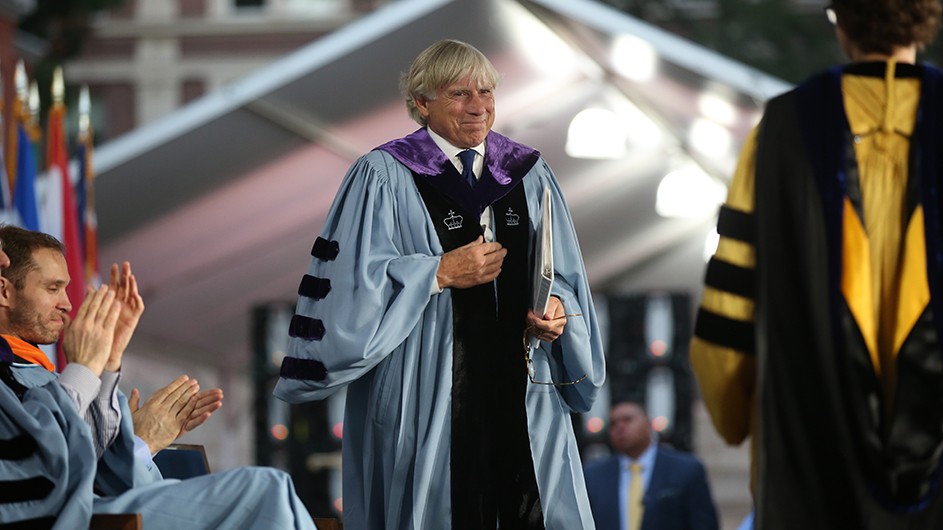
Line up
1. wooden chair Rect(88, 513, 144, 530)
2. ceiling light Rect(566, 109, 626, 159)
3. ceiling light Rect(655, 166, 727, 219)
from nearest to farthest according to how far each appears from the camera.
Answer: wooden chair Rect(88, 513, 144, 530) → ceiling light Rect(566, 109, 626, 159) → ceiling light Rect(655, 166, 727, 219)

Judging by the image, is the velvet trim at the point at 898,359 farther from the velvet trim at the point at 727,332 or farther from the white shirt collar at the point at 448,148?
the white shirt collar at the point at 448,148

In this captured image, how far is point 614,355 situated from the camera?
12164mm

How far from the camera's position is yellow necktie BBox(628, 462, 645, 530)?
372 inches

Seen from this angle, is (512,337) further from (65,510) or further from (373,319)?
(65,510)

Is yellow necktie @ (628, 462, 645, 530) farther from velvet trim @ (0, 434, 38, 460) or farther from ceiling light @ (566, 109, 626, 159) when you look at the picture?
velvet trim @ (0, 434, 38, 460)

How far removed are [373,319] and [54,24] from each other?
2692 cm

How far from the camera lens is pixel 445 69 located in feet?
15.0

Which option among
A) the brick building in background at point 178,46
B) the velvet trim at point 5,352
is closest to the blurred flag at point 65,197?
the velvet trim at point 5,352

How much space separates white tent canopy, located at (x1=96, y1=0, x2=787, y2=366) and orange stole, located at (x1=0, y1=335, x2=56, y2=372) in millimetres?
5094

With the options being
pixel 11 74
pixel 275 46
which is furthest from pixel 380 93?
pixel 275 46

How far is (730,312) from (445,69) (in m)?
1.48

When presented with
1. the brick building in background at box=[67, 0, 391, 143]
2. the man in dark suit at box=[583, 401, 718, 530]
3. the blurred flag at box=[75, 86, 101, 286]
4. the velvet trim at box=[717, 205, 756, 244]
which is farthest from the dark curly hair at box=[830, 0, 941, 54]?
the brick building in background at box=[67, 0, 391, 143]

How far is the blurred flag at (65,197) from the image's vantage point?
377 inches

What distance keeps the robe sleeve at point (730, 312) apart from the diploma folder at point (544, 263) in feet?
3.06
